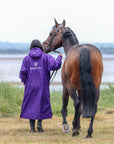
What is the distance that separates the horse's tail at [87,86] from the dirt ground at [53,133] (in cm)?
48

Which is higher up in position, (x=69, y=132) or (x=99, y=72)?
(x=99, y=72)

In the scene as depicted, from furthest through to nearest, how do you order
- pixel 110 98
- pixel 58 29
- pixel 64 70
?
pixel 110 98, pixel 58 29, pixel 64 70

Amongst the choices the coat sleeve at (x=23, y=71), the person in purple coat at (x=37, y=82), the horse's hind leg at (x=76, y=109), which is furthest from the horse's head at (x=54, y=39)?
the horse's hind leg at (x=76, y=109)

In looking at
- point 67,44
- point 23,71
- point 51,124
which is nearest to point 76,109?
point 23,71

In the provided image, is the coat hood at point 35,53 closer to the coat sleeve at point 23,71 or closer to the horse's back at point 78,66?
the coat sleeve at point 23,71

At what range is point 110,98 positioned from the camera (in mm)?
12125

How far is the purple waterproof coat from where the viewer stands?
7.33m

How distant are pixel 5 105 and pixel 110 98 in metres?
3.52

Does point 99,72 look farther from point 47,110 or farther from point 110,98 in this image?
point 110,98

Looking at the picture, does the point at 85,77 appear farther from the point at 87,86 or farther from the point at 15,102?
the point at 15,102

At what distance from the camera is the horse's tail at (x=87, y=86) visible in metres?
6.59

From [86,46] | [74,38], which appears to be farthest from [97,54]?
[74,38]

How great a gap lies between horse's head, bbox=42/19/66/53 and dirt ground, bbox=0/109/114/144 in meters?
1.59

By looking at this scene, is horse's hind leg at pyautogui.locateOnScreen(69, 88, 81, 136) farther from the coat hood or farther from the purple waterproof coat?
the coat hood
